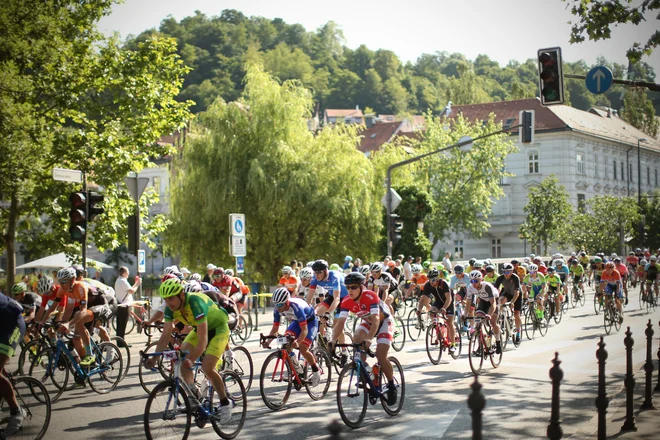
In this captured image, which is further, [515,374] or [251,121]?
[251,121]

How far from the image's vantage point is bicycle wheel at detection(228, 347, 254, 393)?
40.2 ft

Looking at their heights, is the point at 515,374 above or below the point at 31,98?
below

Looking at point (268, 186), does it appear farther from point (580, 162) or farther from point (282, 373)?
point (580, 162)

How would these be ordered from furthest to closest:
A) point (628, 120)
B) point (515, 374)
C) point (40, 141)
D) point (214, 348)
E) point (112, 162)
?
1. point (628, 120)
2. point (112, 162)
3. point (40, 141)
4. point (515, 374)
5. point (214, 348)

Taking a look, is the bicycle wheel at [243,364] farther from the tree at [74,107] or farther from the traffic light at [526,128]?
the traffic light at [526,128]

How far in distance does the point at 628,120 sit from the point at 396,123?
2650 cm

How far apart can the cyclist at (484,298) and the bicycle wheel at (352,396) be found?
18.8 ft

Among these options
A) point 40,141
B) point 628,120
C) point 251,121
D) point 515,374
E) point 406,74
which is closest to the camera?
point 515,374

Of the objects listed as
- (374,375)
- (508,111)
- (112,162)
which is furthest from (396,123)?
(374,375)

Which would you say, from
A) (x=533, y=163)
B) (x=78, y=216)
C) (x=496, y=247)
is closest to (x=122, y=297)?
(x=78, y=216)

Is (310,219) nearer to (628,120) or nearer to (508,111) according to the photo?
(508,111)

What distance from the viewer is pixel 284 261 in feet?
122

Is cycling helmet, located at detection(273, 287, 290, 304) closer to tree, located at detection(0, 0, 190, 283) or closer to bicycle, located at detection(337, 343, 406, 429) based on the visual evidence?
bicycle, located at detection(337, 343, 406, 429)

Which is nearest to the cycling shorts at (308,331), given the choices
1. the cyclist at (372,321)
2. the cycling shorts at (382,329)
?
the cyclist at (372,321)
